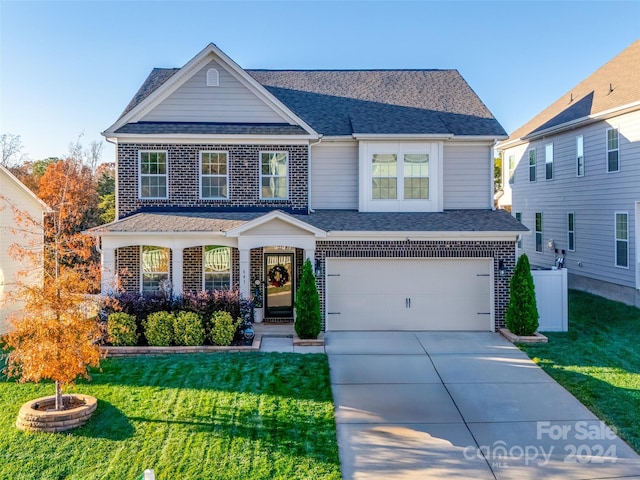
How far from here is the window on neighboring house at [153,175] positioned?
15.1 metres

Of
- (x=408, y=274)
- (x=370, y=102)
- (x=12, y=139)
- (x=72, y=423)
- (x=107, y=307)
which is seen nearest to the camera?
(x=72, y=423)

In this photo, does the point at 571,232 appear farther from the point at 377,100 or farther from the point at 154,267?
the point at 154,267

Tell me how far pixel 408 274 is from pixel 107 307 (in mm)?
7796

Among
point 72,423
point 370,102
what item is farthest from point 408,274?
point 72,423

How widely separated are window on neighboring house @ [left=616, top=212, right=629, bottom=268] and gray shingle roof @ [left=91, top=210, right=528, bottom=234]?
444 centimetres

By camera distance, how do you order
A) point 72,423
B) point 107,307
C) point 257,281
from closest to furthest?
1. point 72,423
2. point 107,307
3. point 257,281

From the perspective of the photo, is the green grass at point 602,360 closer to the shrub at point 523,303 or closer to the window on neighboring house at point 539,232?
the shrub at point 523,303

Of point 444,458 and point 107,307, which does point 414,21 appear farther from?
point 444,458

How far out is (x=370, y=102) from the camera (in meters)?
17.3

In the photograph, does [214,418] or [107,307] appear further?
[107,307]

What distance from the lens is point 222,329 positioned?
1195 centimetres

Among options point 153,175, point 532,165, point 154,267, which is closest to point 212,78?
point 153,175

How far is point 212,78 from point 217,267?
18.5 feet

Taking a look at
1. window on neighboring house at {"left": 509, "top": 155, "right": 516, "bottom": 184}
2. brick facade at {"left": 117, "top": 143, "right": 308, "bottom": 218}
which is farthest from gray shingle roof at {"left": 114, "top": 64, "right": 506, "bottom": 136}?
window on neighboring house at {"left": 509, "top": 155, "right": 516, "bottom": 184}
